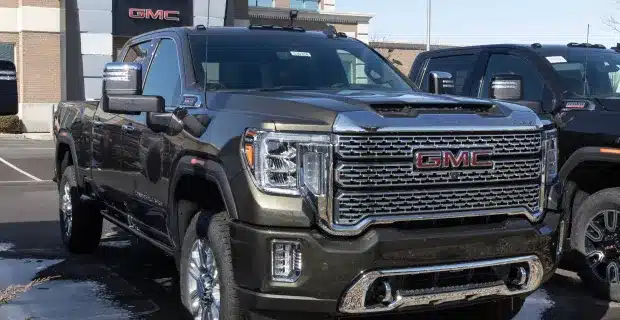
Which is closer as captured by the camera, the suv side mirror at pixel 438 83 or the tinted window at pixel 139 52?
the suv side mirror at pixel 438 83

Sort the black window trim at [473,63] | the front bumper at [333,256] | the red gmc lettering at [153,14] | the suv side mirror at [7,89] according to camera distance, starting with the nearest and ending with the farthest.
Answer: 1. the suv side mirror at [7,89]
2. the front bumper at [333,256]
3. the black window trim at [473,63]
4. the red gmc lettering at [153,14]

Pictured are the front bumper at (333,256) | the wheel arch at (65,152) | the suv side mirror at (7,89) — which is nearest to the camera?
the suv side mirror at (7,89)

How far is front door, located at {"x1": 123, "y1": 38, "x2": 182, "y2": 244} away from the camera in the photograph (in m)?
5.23

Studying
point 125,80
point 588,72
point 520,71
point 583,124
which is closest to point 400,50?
point 520,71

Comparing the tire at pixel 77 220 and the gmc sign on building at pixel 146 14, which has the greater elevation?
the gmc sign on building at pixel 146 14

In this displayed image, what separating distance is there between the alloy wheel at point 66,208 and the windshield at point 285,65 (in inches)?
112

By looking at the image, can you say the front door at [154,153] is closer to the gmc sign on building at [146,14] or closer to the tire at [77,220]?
the tire at [77,220]

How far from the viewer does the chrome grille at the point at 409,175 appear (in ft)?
12.8

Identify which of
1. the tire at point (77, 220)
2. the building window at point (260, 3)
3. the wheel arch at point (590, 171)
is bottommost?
the tire at point (77, 220)

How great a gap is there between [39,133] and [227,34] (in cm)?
2409

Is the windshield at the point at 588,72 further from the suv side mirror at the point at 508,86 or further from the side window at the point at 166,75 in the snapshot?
the side window at the point at 166,75

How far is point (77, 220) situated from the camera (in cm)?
754

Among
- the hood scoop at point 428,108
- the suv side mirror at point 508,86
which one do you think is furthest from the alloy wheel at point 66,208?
the hood scoop at point 428,108

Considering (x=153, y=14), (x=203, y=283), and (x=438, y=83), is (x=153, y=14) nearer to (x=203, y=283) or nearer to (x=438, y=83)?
(x=438, y=83)
